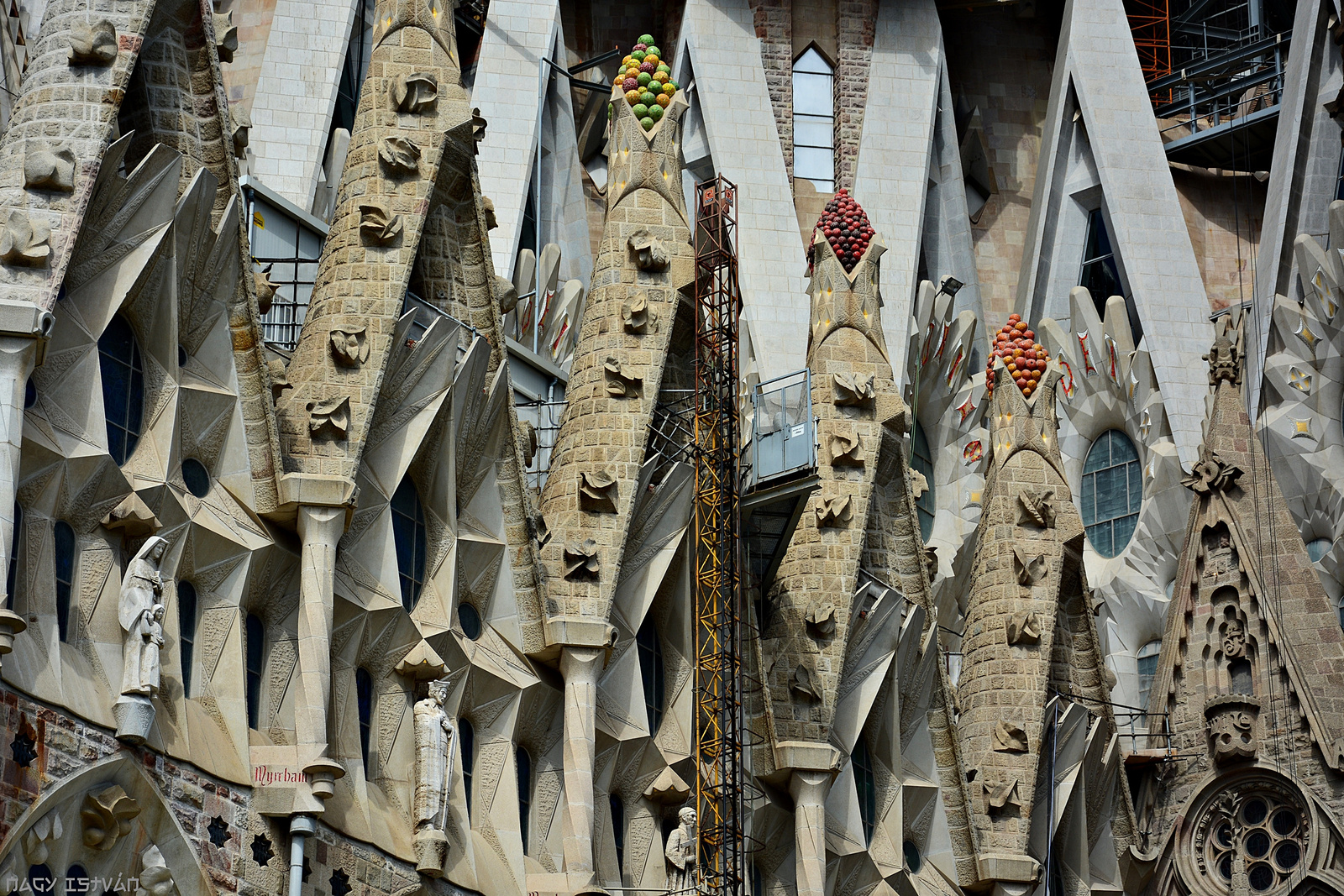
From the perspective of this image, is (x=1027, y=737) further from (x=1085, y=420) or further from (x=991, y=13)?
(x=991, y=13)

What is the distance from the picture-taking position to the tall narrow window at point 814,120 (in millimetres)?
43125

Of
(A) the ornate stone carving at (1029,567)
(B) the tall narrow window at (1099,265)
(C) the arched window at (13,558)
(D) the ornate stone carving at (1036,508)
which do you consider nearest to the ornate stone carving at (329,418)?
(C) the arched window at (13,558)

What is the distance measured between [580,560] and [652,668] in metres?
2.35

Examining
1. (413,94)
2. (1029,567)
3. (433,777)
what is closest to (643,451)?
(413,94)

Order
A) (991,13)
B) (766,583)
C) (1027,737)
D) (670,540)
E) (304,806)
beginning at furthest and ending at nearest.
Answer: (991,13)
(1027,737)
(766,583)
(670,540)
(304,806)

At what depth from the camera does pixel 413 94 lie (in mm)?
27000

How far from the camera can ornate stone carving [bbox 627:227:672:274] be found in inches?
1160

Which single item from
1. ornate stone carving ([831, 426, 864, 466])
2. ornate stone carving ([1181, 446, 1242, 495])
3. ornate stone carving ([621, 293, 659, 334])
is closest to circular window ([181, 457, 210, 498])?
ornate stone carving ([621, 293, 659, 334])

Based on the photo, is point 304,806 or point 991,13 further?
point 991,13

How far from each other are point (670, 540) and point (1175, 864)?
1016 centimetres

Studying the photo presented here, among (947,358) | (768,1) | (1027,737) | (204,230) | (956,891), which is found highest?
(768,1)

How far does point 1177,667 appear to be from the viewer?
35.8 metres

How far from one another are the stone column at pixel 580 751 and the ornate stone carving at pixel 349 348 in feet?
13.1

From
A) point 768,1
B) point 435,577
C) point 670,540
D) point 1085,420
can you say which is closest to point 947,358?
point 1085,420
